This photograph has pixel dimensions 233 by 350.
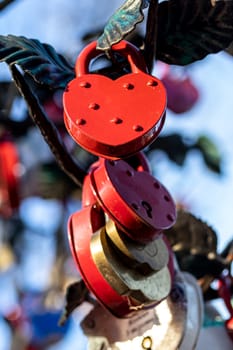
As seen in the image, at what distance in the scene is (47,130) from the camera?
3.20 feet

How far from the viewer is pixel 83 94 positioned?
813mm

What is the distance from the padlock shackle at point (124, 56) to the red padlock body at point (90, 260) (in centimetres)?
14

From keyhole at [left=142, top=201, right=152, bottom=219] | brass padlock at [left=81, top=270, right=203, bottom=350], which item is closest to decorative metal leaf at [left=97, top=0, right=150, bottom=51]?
keyhole at [left=142, top=201, right=152, bottom=219]

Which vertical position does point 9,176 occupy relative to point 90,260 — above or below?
below

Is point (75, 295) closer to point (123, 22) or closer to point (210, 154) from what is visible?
point (123, 22)

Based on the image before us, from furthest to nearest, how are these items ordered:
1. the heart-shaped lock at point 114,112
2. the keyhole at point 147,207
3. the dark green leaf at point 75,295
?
1. the dark green leaf at point 75,295
2. the keyhole at point 147,207
3. the heart-shaped lock at point 114,112

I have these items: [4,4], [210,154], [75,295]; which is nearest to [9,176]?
[210,154]

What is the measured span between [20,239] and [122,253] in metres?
2.43

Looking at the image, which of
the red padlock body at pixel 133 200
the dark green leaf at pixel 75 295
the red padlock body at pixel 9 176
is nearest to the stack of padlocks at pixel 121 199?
the red padlock body at pixel 133 200

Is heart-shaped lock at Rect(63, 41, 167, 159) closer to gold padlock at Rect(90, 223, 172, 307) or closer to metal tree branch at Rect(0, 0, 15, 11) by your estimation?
gold padlock at Rect(90, 223, 172, 307)

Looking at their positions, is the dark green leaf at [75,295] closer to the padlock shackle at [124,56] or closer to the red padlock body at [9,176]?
the padlock shackle at [124,56]

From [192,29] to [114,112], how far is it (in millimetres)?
182

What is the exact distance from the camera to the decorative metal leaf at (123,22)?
2.60 feet

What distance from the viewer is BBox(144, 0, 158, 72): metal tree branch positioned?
2.86 feet
